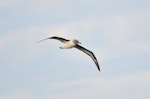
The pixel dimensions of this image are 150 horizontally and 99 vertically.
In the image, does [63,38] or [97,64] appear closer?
[63,38]

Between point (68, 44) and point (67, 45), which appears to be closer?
point (67, 45)

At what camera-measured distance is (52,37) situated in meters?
76.9

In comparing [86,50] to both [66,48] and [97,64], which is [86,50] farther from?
[66,48]

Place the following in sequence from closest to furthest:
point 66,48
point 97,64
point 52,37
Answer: point 66,48
point 52,37
point 97,64

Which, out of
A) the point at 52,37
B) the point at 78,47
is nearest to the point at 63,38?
the point at 52,37

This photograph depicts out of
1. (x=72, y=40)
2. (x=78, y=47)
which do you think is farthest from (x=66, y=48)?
(x=78, y=47)

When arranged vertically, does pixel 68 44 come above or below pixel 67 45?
above

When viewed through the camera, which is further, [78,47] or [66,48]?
[78,47]

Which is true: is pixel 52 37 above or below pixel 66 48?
above

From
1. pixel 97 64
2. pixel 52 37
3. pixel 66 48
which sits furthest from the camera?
pixel 97 64

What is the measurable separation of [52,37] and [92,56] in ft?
40.1

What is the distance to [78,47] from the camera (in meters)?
83.2

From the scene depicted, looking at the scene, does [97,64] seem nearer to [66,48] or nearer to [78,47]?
[78,47]

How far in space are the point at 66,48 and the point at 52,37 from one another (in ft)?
20.8
